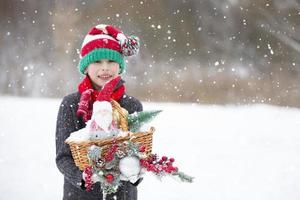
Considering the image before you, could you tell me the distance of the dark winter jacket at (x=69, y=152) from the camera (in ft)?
7.25

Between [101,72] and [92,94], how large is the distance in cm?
13

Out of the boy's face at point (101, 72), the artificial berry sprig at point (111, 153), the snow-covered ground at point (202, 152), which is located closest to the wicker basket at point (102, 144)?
the artificial berry sprig at point (111, 153)

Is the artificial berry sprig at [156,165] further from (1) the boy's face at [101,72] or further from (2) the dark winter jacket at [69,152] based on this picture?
(1) the boy's face at [101,72]

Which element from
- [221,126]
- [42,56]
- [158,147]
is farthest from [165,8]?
[158,147]

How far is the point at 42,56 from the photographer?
13031mm

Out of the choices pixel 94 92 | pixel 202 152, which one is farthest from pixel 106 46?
pixel 202 152

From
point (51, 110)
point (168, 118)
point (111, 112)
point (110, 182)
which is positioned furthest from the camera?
point (51, 110)

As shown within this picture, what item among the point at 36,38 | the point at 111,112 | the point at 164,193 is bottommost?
the point at 164,193

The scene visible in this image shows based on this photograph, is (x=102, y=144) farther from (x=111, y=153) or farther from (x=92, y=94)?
(x=92, y=94)

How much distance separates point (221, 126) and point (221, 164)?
2.52 metres

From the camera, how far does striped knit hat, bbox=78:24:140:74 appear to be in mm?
2338

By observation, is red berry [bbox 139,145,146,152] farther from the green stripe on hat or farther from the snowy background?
the snowy background

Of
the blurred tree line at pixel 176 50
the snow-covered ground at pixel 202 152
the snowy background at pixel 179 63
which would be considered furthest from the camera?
the blurred tree line at pixel 176 50

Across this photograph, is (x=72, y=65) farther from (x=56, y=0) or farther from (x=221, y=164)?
(x=221, y=164)
